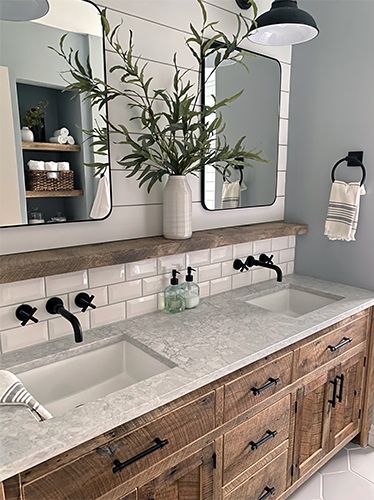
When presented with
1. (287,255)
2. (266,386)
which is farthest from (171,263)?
(287,255)

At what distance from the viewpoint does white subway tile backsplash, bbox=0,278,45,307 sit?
1.29 metres

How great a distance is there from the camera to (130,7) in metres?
1.51

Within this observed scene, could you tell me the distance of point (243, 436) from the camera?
1.37 metres

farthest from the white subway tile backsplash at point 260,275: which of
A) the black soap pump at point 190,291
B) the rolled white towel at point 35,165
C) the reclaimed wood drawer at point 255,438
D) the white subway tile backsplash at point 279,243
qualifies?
the rolled white towel at point 35,165

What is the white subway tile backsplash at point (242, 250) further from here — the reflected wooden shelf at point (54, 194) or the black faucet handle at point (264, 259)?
the reflected wooden shelf at point (54, 194)

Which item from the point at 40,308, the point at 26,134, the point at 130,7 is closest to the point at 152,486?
the point at 40,308

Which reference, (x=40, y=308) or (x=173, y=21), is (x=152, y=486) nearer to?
(x=40, y=308)

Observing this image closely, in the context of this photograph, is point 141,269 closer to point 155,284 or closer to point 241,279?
point 155,284

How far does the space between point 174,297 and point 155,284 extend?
0.10 m

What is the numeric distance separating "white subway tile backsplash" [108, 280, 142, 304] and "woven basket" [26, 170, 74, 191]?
16.8 inches

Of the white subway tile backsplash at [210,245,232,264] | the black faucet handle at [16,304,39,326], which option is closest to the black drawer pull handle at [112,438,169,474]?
the black faucet handle at [16,304,39,326]

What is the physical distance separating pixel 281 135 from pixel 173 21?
35.5 inches

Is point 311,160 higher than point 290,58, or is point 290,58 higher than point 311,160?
point 290,58

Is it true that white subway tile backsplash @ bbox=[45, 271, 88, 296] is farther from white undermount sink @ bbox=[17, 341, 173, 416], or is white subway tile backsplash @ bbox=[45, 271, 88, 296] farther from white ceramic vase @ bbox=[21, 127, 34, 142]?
white ceramic vase @ bbox=[21, 127, 34, 142]
